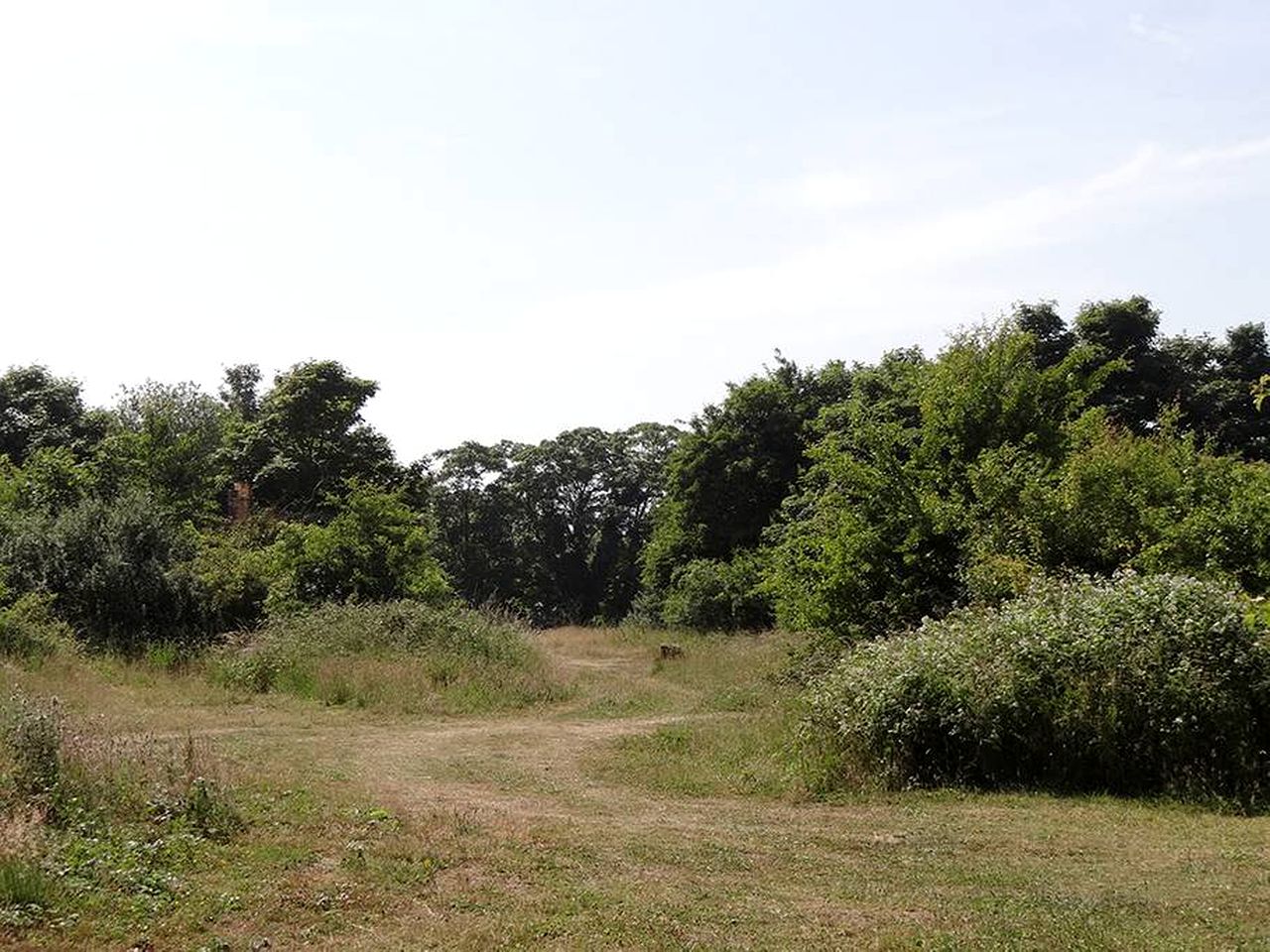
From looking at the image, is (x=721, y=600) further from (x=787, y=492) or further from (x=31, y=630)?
(x=31, y=630)

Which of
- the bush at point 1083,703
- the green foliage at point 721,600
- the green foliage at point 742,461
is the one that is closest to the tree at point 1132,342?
the green foliage at point 742,461

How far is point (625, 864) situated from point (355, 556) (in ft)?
61.7

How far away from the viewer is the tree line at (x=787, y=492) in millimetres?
15617

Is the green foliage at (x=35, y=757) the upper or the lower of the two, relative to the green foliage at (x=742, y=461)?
lower

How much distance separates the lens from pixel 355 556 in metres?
25.0

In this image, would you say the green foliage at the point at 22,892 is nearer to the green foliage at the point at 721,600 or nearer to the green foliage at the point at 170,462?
the green foliage at the point at 170,462

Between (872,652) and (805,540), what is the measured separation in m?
6.43

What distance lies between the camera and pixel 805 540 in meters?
18.8

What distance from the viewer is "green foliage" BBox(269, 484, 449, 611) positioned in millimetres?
24297

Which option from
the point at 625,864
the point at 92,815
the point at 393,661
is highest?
the point at 92,815

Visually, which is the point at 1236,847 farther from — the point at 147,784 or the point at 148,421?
the point at 148,421

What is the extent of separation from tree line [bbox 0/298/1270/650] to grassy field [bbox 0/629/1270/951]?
3.65 meters

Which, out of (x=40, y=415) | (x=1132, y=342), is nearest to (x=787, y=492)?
(x=1132, y=342)

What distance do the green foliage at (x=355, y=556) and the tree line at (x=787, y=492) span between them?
6 cm
